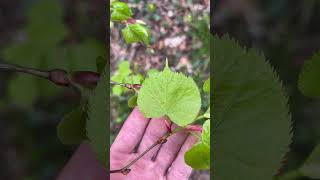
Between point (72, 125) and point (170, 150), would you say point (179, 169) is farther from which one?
point (72, 125)

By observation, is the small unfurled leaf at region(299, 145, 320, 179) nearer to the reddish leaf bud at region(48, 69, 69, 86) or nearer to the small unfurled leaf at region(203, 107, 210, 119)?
the small unfurled leaf at region(203, 107, 210, 119)

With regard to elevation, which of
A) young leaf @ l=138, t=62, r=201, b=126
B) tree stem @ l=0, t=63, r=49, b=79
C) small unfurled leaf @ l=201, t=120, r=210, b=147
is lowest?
small unfurled leaf @ l=201, t=120, r=210, b=147

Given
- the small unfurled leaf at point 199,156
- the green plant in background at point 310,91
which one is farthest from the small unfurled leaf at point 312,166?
the small unfurled leaf at point 199,156

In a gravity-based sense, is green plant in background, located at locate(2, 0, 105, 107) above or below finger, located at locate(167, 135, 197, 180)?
above

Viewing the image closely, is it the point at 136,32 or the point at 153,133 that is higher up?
the point at 136,32

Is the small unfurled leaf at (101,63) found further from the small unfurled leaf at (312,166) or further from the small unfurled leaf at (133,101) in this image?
the small unfurled leaf at (312,166)

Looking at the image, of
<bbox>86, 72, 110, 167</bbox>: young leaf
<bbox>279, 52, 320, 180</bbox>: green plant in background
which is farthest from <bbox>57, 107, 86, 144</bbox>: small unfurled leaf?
<bbox>279, 52, 320, 180</bbox>: green plant in background

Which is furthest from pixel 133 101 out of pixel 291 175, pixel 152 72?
pixel 291 175
